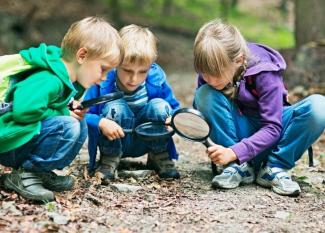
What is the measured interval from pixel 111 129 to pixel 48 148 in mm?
498

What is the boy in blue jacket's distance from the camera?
350 cm

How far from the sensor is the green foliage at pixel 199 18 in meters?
14.6

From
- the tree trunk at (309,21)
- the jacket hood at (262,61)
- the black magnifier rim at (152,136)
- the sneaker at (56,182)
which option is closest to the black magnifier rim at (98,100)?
the black magnifier rim at (152,136)

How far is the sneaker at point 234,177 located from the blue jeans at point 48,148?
990 mm

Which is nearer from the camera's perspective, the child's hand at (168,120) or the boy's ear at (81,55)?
the boy's ear at (81,55)

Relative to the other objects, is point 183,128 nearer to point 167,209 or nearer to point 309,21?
point 167,209

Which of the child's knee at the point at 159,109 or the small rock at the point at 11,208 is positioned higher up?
the child's knee at the point at 159,109

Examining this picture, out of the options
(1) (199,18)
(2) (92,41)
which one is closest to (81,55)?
(2) (92,41)

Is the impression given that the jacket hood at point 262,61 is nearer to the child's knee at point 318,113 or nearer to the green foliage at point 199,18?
the child's knee at point 318,113

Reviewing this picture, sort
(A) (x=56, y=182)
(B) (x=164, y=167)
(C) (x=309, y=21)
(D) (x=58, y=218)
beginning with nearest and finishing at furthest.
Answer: (D) (x=58, y=218)
(A) (x=56, y=182)
(B) (x=164, y=167)
(C) (x=309, y=21)

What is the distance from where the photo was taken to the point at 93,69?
3205mm

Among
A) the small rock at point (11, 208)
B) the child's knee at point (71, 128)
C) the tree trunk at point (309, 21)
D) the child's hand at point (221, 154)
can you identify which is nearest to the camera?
the small rock at point (11, 208)

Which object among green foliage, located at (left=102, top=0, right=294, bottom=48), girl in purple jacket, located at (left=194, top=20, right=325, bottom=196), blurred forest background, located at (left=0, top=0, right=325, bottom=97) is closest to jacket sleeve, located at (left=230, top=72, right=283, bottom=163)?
girl in purple jacket, located at (left=194, top=20, right=325, bottom=196)

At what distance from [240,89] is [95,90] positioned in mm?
963
